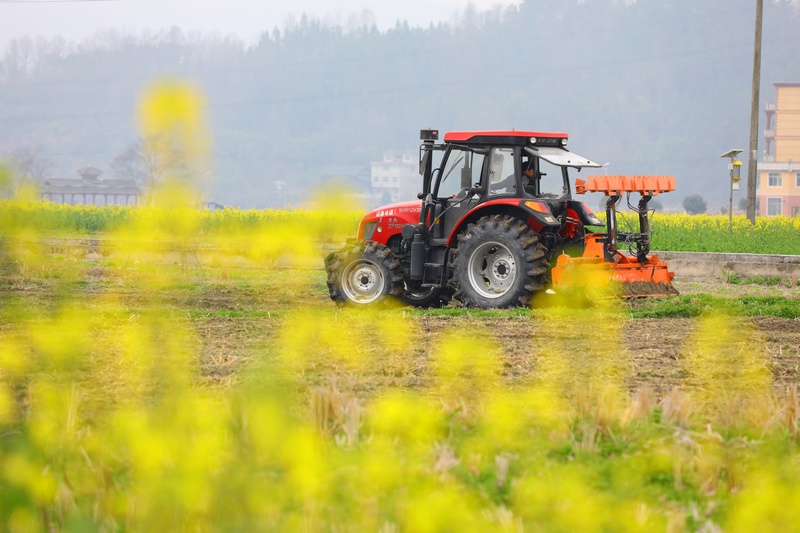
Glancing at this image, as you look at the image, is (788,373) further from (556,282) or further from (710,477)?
(556,282)

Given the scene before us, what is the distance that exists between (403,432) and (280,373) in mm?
2314

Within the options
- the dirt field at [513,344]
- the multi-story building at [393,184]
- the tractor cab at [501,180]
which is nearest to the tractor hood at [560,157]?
the tractor cab at [501,180]

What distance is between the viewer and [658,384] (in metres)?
6.88

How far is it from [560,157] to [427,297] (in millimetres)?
2184

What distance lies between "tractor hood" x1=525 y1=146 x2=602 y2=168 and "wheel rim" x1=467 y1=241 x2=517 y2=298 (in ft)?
3.43

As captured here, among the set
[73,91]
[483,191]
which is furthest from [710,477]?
[73,91]

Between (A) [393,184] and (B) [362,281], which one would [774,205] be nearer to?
(A) [393,184]

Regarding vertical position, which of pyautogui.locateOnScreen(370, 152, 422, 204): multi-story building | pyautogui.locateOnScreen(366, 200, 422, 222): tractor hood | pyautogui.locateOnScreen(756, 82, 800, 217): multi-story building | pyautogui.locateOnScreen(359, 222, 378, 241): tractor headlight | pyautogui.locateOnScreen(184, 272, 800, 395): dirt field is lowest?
pyautogui.locateOnScreen(184, 272, 800, 395): dirt field

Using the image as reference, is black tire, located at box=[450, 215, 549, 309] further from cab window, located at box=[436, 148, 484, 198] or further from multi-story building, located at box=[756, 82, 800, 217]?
multi-story building, located at box=[756, 82, 800, 217]

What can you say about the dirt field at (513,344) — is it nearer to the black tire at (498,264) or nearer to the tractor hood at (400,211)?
the black tire at (498,264)

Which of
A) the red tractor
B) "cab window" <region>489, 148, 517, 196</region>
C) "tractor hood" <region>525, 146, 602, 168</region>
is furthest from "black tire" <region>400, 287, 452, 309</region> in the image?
"tractor hood" <region>525, 146, 602, 168</region>

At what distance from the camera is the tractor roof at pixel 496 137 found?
39.5 ft

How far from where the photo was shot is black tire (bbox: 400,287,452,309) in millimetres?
12719

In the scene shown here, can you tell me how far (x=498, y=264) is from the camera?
12062 mm
